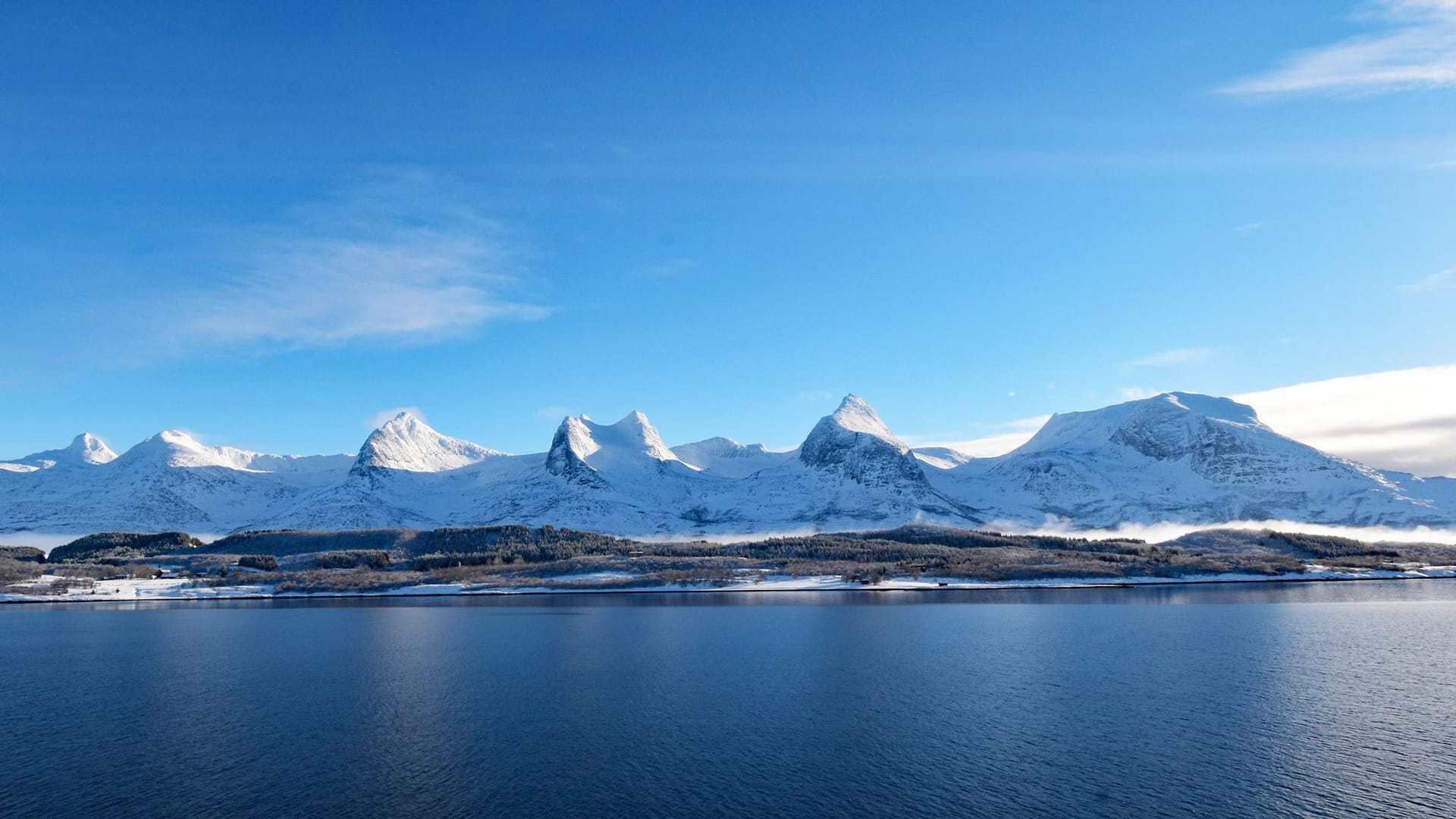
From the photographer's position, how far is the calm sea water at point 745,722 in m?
39.8

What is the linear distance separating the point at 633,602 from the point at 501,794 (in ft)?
403

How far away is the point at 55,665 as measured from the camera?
79562mm

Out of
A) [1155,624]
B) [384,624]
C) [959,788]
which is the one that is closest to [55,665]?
[384,624]

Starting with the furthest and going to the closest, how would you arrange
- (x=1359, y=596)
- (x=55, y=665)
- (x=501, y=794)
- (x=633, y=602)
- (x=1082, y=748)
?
1. (x=633, y=602)
2. (x=1359, y=596)
3. (x=55, y=665)
4. (x=1082, y=748)
5. (x=501, y=794)

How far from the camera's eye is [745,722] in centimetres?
5409

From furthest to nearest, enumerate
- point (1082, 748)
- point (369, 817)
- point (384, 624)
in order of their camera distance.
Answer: point (384, 624)
point (1082, 748)
point (369, 817)

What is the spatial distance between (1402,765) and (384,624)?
10977 cm

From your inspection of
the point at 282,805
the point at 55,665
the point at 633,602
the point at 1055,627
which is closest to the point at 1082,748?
the point at 282,805

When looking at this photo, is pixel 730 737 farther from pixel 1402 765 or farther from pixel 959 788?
pixel 1402 765

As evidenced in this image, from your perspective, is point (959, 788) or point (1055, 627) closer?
point (959, 788)

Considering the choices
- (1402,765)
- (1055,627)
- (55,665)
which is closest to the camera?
(1402,765)

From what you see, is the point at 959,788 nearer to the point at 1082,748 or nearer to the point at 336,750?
the point at 1082,748

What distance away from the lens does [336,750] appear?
48.2 m

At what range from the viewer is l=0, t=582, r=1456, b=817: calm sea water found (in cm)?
3975
